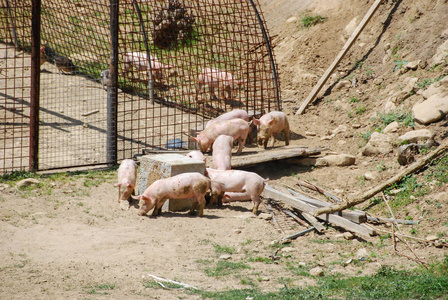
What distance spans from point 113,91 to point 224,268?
4920 millimetres

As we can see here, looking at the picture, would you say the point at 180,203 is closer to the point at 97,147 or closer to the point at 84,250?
the point at 84,250

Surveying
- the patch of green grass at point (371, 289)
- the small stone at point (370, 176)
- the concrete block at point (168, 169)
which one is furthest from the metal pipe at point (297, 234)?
the small stone at point (370, 176)

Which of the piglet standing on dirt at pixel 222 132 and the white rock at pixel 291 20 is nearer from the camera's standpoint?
the piglet standing on dirt at pixel 222 132

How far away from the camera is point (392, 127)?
1017 cm

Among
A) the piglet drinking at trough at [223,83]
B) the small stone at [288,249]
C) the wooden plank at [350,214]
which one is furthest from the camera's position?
the piglet drinking at trough at [223,83]

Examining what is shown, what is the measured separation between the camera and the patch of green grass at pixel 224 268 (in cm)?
590

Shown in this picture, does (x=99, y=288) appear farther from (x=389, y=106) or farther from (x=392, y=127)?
(x=389, y=106)

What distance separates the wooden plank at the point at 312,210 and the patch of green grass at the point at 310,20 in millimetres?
8781

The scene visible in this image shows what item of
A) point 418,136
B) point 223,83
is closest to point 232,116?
point 223,83

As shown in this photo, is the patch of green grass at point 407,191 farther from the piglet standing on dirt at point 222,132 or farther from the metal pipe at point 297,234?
the piglet standing on dirt at point 222,132

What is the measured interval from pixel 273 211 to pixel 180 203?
1.43m

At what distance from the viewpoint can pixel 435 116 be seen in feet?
31.4

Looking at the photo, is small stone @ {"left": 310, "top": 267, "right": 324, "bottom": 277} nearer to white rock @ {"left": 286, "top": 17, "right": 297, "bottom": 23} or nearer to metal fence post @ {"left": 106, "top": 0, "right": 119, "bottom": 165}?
metal fence post @ {"left": 106, "top": 0, "right": 119, "bottom": 165}

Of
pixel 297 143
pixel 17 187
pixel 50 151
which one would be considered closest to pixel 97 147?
pixel 50 151
